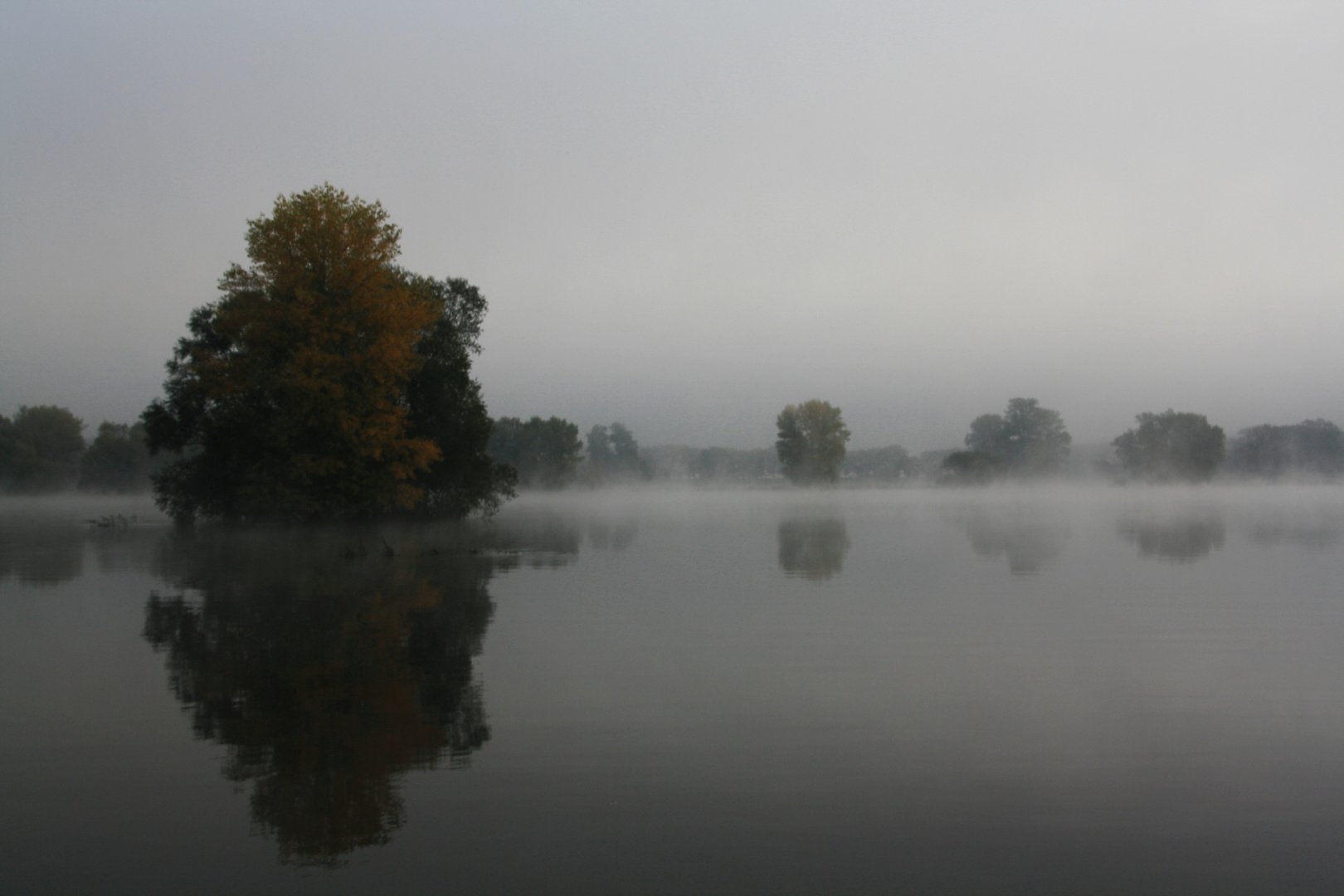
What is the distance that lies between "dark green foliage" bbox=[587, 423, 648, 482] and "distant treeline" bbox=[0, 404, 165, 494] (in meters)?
69.6

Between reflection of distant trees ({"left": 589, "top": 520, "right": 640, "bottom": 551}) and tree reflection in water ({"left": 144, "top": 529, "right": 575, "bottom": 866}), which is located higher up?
tree reflection in water ({"left": 144, "top": 529, "right": 575, "bottom": 866})

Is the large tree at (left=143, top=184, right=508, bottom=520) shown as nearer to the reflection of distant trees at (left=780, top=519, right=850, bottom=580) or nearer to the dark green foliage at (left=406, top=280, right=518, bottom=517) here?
the dark green foliage at (left=406, top=280, right=518, bottom=517)

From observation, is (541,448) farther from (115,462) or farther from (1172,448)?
(1172,448)

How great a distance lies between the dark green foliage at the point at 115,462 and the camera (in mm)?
90188

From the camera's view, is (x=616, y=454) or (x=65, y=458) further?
(x=616, y=454)

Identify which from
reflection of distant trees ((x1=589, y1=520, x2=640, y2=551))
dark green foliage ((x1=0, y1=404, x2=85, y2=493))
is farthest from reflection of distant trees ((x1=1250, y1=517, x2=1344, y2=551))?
dark green foliage ((x1=0, y1=404, x2=85, y2=493))

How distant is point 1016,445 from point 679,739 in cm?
14401

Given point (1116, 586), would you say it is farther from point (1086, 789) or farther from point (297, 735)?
point (297, 735)

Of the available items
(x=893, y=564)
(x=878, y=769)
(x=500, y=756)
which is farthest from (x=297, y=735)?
(x=893, y=564)

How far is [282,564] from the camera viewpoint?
23.7 m

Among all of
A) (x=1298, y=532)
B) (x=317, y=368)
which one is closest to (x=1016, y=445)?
(x=1298, y=532)

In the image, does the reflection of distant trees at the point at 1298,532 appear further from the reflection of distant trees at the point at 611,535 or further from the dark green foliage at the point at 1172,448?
the dark green foliage at the point at 1172,448

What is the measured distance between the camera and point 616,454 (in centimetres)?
15350

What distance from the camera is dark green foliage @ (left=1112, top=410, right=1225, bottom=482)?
381ft
